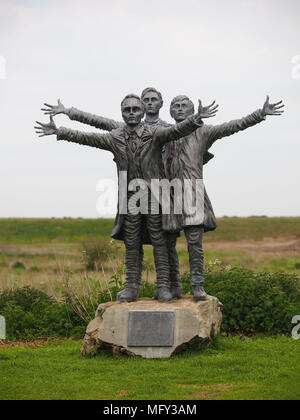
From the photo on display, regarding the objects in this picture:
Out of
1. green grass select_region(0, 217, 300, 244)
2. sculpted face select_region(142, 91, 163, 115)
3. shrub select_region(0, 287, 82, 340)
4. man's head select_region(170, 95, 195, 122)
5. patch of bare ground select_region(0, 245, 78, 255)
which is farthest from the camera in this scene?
green grass select_region(0, 217, 300, 244)

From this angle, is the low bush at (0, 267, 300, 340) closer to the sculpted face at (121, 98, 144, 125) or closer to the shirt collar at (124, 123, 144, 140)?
the shirt collar at (124, 123, 144, 140)

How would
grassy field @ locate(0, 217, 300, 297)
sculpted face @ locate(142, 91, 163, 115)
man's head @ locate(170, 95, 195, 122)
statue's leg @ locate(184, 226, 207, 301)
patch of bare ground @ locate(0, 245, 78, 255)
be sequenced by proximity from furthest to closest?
patch of bare ground @ locate(0, 245, 78, 255), grassy field @ locate(0, 217, 300, 297), sculpted face @ locate(142, 91, 163, 115), man's head @ locate(170, 95, 195, 122), statue's leg @ locate(184, 226, 207, 301)

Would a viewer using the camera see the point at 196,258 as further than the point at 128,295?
No

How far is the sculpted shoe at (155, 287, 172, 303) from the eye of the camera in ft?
34.8

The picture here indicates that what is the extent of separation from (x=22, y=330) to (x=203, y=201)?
4535 mm

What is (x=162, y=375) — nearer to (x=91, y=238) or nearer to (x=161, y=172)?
(x=161, y=172)

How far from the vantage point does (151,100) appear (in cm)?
1090

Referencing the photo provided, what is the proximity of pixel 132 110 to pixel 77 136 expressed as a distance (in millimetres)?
778

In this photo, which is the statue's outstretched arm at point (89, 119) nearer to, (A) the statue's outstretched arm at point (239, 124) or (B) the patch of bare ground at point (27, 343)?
(A) the statue's outstretched arm at point (239, 124)

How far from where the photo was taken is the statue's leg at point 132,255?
1060 centimetres

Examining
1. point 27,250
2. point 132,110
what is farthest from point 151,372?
point 27,250

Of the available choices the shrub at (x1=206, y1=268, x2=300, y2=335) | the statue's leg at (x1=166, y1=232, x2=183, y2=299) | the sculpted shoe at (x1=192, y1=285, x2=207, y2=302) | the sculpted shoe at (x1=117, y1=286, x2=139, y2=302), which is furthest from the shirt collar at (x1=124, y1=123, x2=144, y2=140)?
the shrub at (x1=206, y1=268, x2=300, y2=335)

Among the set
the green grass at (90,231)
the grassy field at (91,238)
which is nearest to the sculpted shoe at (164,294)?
the grassy field at (91,238)

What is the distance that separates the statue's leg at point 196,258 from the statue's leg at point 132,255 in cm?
64
